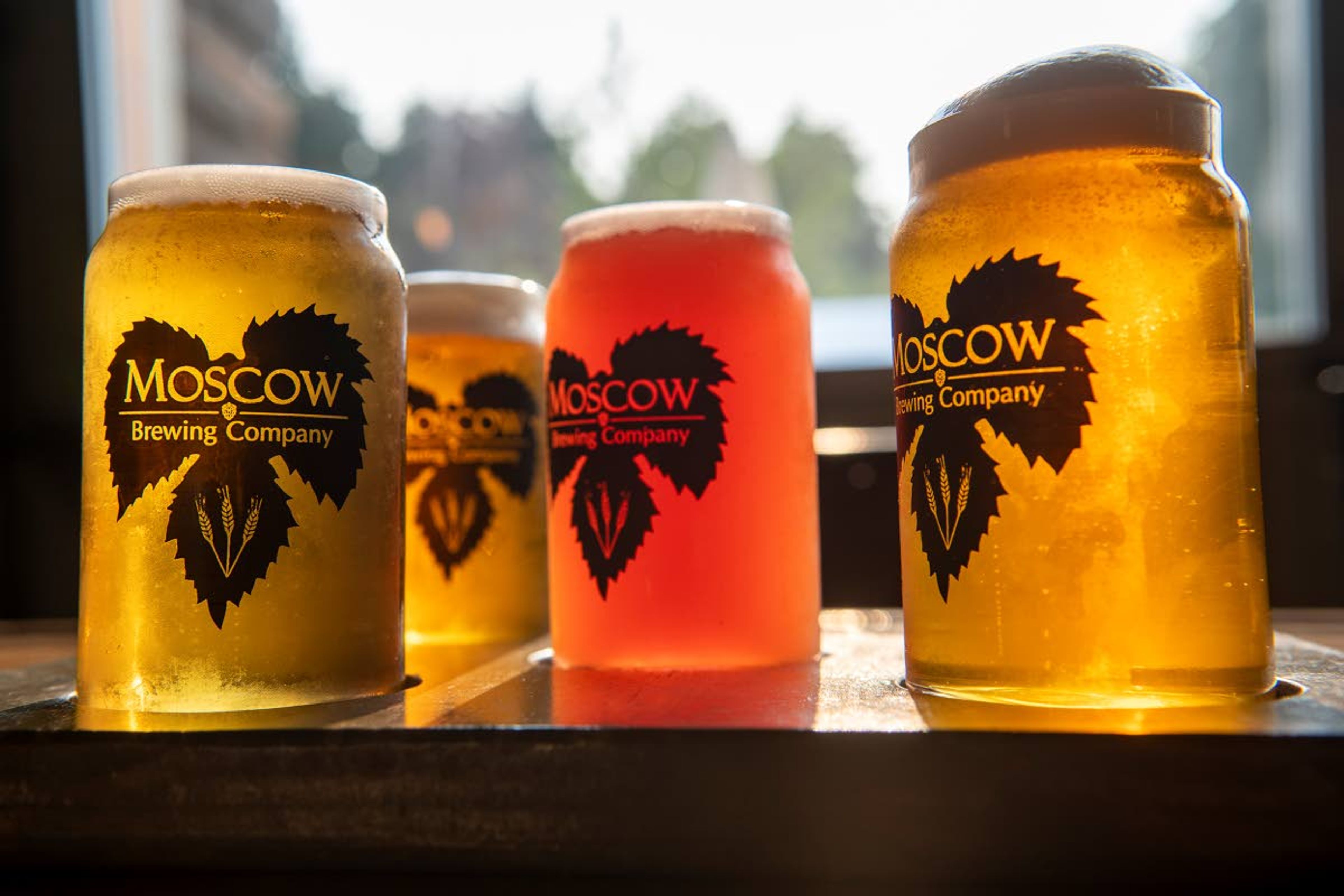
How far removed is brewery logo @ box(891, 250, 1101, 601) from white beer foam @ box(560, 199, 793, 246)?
0.58 feet

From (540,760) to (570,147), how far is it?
1.30 metres

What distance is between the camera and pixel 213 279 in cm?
64

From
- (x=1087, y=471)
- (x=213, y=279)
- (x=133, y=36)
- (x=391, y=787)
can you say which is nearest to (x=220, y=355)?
(x=213, y=279)

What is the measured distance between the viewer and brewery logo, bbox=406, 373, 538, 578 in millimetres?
908

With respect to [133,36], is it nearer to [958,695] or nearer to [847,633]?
[847,633]

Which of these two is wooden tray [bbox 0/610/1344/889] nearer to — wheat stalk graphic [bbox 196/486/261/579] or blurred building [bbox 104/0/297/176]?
wheat stalk graphic [bbox 196/486/261/579]

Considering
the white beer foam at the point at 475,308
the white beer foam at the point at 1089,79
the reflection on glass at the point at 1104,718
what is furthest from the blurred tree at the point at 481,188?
the reflection on glass at the point at 1104,718

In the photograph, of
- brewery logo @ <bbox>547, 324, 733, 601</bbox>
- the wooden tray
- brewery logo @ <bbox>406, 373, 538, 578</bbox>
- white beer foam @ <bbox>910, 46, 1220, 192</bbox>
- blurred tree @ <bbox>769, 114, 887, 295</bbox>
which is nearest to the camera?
the wooden tray

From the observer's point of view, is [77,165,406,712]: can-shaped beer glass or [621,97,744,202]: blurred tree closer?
[77,165,406,712]: can-shaped beer glass

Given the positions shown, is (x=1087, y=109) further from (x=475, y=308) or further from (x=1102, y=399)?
(x=475, y=308)

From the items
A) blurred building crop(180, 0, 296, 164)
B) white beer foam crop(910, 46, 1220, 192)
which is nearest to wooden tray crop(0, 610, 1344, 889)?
white beer foam crop(910, 46, 1220, 192)

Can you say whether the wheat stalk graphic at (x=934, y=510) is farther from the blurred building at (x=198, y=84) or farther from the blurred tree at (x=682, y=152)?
the blurred building at (x=198, y=84)

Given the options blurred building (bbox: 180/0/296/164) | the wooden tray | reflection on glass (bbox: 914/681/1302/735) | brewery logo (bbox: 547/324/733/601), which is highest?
blurred building (bbox: 180/0/296/164)

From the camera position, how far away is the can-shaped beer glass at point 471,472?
35.8 inches
